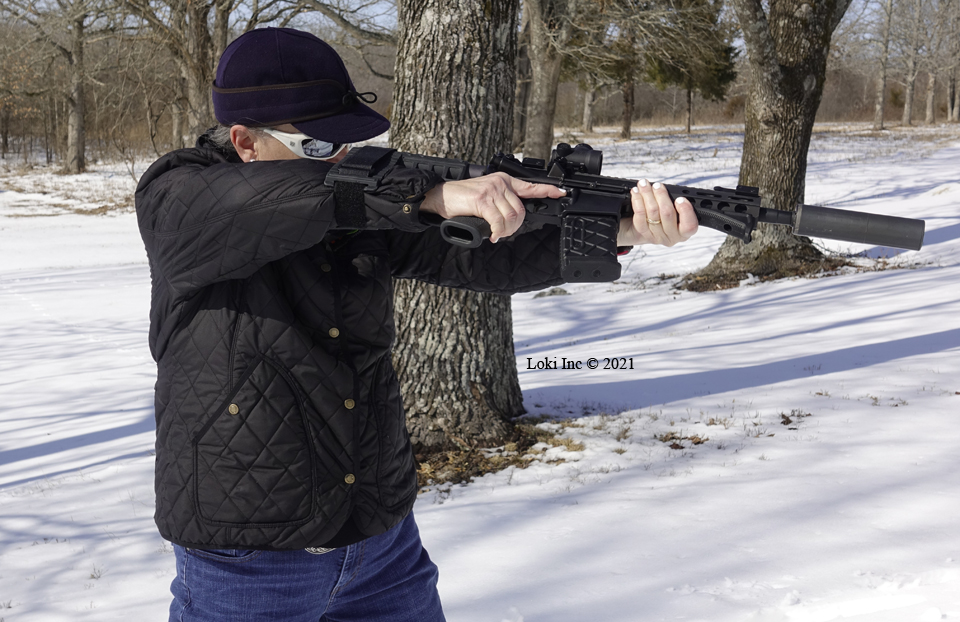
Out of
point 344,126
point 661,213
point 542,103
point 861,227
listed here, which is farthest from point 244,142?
point 542,103

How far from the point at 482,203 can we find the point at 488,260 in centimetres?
55

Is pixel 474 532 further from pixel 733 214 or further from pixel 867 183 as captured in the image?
pixel 867 183

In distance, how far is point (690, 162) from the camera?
78.0 ft

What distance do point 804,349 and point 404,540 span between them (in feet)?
18.2

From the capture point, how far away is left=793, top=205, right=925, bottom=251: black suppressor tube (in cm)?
185

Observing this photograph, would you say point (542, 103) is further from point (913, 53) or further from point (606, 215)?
point (913, 53)

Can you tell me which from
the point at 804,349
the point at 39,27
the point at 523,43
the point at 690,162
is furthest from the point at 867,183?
the point at 39,27

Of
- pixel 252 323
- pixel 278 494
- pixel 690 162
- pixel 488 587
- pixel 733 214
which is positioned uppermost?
pixel 690 162

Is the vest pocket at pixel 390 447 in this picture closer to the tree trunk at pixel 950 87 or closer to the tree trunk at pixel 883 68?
the tree trunk at pixel 883 68

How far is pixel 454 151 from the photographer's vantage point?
175 inches

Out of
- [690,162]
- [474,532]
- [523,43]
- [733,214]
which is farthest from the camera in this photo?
[690,162]

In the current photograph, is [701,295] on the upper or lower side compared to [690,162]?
lower

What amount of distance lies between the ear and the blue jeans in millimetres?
961

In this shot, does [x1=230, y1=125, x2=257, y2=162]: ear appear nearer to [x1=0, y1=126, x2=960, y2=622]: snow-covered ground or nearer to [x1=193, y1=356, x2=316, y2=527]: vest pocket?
[x1=193, y1=356, x2=316, y2=527]: vest pocket
